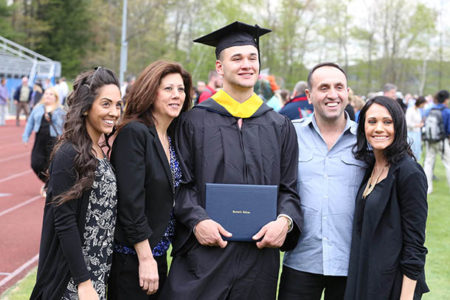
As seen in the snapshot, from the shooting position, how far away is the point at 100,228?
9.05 feet

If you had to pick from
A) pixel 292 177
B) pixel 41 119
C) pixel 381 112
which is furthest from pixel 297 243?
pixel 41 119

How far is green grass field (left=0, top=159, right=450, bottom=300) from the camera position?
4.96 metres

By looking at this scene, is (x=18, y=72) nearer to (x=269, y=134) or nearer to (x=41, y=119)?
(x=41, y=119)

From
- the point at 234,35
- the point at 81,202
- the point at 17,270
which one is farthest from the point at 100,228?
the point at 17,270

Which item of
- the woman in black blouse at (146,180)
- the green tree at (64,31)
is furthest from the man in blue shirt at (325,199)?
the green tree at (64,31)

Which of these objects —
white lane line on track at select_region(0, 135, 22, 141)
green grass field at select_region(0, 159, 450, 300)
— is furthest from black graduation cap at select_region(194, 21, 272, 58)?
white lane line on track at select_region(0, 135, 22, 141)

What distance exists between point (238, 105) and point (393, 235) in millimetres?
1119

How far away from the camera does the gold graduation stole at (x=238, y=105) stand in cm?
307

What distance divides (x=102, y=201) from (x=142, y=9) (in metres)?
40.4

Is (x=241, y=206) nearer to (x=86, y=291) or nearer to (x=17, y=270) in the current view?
(x=86, y=291)

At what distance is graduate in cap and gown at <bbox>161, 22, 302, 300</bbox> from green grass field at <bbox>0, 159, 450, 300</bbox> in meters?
2.49

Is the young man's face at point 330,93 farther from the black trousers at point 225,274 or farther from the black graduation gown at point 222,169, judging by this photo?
the black trousers at point 225,274

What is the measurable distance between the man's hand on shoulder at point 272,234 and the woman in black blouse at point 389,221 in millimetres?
425

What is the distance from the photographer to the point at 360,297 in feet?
9.41
